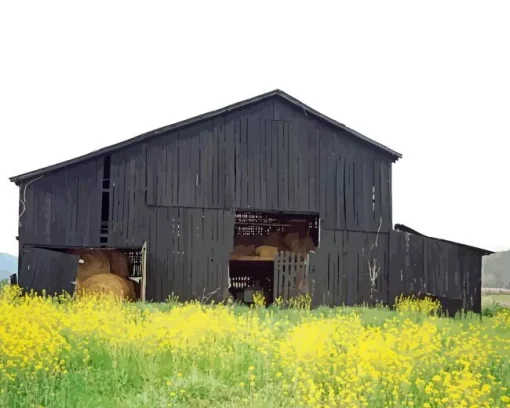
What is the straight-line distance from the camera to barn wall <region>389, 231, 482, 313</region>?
23.6 meters

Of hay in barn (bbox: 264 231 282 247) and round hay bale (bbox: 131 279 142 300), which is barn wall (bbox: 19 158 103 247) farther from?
hay in barn (bbox: 264 231 282 247)

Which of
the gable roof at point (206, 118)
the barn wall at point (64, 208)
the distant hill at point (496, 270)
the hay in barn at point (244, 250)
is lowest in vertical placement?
the distant hill at point (496, 270)

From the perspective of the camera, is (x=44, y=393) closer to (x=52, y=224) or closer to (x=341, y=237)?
(x=52, y=224)

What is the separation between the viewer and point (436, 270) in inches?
934

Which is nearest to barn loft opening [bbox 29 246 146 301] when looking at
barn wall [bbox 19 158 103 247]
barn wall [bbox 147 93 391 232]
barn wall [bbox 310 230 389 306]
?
barn wall [bbox 19 158 103 247]

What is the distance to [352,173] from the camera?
23.9 meters

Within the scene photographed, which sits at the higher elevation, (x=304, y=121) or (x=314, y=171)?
(x=304, y=121)

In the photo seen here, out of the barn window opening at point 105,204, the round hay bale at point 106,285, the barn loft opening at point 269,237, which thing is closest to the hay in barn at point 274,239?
the barn loft opening at point 269,237

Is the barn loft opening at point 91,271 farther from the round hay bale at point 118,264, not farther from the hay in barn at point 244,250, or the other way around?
the hay in barn at point 244,250

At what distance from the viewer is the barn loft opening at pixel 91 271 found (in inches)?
839

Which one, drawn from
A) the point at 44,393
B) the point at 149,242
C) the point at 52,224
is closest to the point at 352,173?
the point at 149,242

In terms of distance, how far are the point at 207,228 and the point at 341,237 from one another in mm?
4860

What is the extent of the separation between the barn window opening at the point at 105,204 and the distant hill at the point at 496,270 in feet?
235

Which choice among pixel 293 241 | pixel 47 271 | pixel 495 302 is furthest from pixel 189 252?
pixel 495 302
